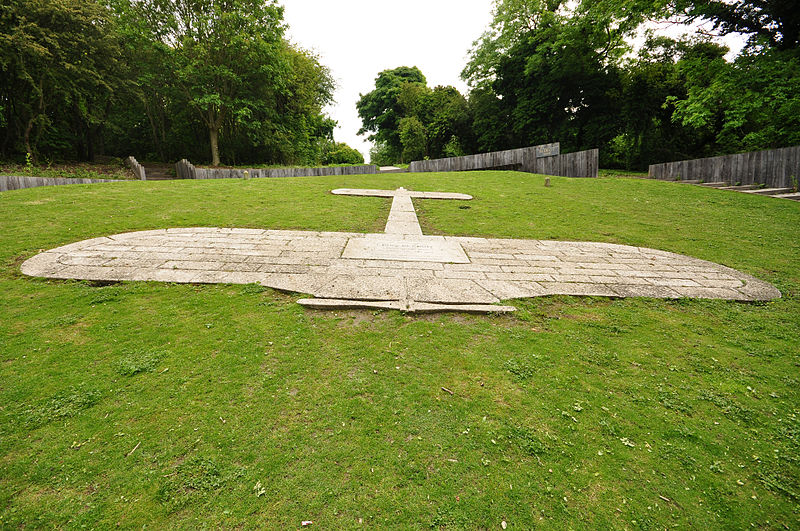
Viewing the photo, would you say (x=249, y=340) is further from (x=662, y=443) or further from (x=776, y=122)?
(x=776, y=122)

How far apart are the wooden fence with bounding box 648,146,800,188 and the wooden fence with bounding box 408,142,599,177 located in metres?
3.58

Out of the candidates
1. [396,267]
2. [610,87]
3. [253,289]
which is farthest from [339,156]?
[253,289]

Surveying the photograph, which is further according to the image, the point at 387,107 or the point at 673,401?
the point at 387,107

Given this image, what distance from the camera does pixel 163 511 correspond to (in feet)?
4.68

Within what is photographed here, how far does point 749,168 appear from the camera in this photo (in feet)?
37.8

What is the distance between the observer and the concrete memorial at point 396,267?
151 inches

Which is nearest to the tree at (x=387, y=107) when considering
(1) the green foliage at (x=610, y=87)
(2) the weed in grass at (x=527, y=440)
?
(1) the green foliage at (x=610, y=87)

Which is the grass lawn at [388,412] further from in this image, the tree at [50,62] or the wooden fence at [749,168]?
the tree at [50,62]

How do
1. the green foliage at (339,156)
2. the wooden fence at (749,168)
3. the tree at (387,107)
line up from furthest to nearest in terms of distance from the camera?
the tree at (387,107) < the green foliage at (339,156) < the wooden fence at (749,168)

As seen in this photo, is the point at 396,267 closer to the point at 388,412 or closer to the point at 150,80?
the point at 388,412

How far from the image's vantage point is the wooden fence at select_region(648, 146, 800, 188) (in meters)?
10.3

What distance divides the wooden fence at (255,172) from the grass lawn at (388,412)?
14.4m

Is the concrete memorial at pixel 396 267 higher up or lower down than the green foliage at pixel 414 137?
lower down

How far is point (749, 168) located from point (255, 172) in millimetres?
21629
